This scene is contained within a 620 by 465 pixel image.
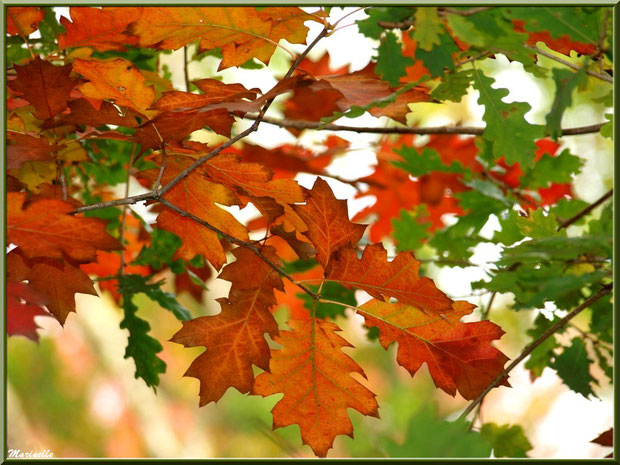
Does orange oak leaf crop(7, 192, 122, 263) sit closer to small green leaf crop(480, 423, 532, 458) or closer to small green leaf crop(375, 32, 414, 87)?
small green leaf crop(375, 32, 414, 87)

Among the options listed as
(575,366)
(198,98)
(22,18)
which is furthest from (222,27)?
(575,366)

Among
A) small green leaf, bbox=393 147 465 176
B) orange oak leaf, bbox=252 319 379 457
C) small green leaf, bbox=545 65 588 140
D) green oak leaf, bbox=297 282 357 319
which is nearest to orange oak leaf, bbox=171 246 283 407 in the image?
orange oak leaf, bbox=252 319 379 457

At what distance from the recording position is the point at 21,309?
2.07 ft

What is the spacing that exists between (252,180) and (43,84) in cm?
28

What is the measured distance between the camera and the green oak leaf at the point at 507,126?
682 millimetres

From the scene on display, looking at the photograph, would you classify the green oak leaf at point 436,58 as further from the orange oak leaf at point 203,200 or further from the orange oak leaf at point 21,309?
the orange oak leaf at point 21,309

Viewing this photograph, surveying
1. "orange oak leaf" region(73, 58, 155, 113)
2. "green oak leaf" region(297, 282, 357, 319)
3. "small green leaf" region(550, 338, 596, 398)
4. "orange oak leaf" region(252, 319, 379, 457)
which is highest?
"orange oak leaf" region(73, 58, 155, 113)

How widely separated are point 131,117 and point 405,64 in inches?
13.1

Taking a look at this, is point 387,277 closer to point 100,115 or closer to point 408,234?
point 100,115

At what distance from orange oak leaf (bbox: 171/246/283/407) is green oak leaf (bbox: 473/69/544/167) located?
0.31m

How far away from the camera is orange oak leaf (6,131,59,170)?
0.64m

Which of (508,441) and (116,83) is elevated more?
(116,83)

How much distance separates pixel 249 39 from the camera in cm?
74

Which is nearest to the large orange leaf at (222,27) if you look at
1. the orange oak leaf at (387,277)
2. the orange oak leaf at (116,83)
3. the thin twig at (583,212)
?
the orange oak leaf at (116,83)
